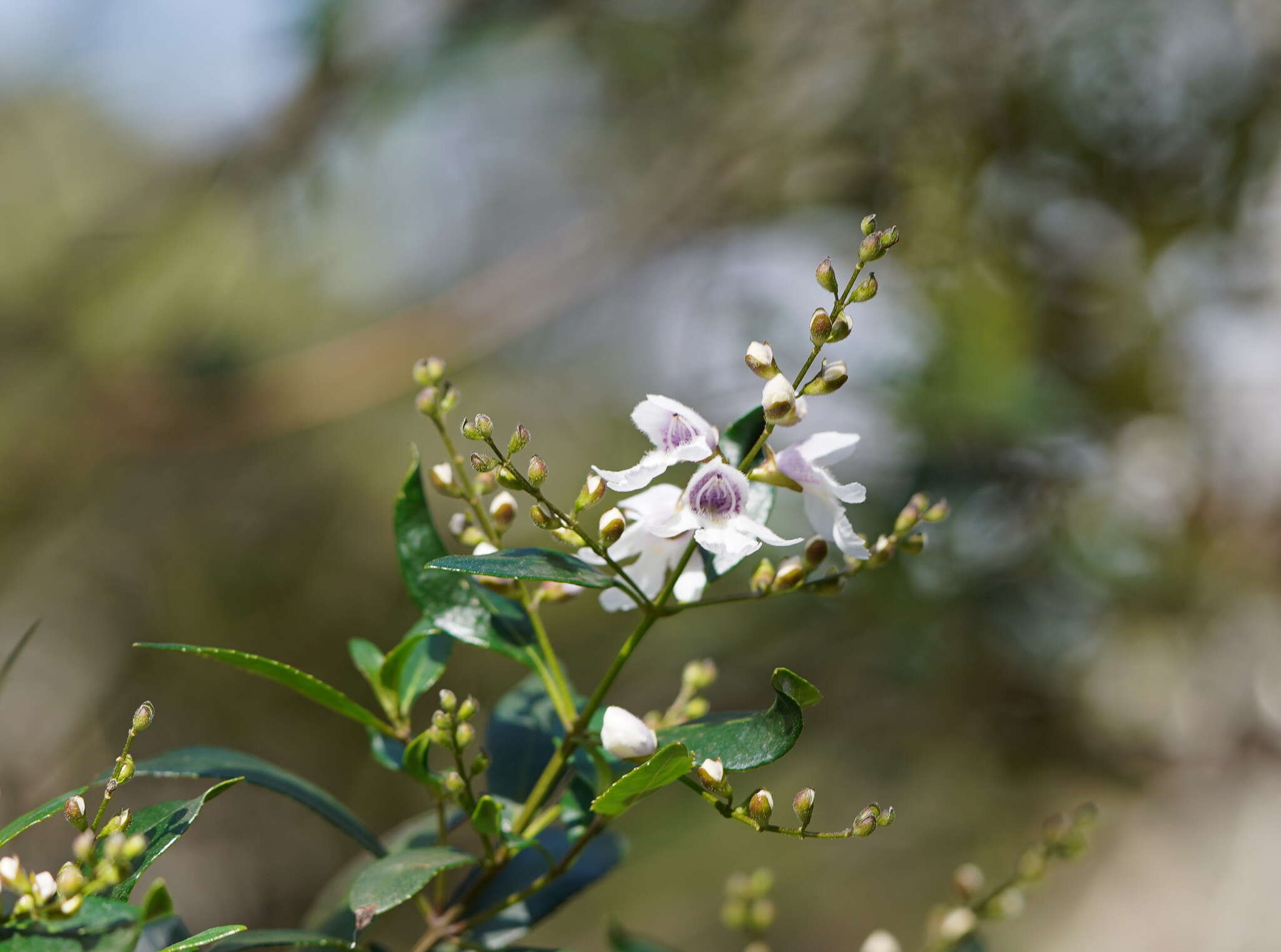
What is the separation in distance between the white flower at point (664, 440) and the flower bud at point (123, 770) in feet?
0.56

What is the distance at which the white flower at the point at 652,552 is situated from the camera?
342 mm

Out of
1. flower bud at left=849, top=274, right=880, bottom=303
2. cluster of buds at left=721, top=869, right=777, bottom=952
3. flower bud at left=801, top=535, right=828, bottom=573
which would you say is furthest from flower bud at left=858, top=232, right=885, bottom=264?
cluster of buds at left=721, top=869, right=777, bottom=952

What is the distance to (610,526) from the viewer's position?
33 cm

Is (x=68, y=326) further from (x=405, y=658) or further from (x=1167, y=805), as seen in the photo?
(x=1167, y=805)

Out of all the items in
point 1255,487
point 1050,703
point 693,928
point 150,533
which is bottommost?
point 693,928

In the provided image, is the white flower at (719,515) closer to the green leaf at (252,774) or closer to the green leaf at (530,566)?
the green leaf at (530,566)

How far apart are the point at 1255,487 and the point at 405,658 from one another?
4.06 ft

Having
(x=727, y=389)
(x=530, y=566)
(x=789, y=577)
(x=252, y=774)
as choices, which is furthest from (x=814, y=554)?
(x=727, y=389)

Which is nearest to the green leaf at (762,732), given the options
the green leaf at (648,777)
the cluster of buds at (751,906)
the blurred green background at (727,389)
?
the green leaf at (648,777)

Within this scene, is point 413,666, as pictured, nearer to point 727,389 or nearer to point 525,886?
point 525,886

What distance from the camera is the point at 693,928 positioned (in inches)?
71.1

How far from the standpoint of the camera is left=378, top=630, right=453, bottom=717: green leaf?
15.3 inches

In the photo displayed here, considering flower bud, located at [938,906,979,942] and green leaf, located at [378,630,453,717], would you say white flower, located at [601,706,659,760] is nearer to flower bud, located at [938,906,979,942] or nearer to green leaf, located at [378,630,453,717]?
green leaf, located at [378,630,453,717]

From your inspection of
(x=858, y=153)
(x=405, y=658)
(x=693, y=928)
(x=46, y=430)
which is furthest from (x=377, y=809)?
(x=405, y=658)
